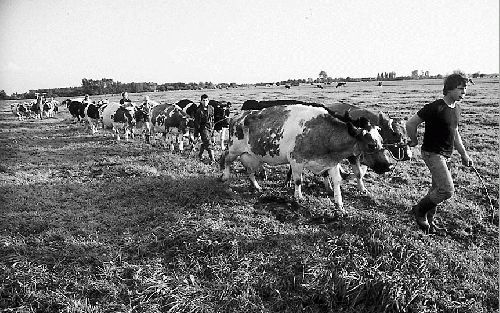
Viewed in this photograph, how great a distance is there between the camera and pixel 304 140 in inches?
281

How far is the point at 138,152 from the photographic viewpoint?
13.9 m

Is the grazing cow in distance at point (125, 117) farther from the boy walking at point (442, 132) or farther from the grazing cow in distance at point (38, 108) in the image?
the grazing cow in distance at point (38, 108)

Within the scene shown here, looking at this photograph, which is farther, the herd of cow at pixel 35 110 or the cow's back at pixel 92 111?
the herd of cow at pixel 35 110

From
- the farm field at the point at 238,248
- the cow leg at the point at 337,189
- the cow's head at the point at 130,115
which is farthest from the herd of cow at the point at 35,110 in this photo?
the cow leg at the point at 337,189

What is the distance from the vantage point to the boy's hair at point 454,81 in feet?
17.0

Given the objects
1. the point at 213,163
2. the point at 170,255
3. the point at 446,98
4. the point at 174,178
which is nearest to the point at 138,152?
the point at 213,163

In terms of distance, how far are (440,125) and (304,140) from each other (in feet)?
8.45

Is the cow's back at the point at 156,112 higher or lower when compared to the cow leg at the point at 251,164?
higher

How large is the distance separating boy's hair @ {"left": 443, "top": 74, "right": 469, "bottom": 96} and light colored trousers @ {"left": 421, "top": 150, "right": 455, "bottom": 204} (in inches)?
44.2

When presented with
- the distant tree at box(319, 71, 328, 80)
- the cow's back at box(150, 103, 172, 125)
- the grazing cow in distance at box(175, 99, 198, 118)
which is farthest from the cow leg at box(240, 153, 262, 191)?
the distant tree at box(319, 71, 328, 80)

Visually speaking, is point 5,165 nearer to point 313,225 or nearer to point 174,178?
point 174,178

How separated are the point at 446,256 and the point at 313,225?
225cm

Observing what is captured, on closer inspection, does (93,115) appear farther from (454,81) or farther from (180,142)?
(454,81)

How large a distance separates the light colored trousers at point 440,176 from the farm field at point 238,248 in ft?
2.82
